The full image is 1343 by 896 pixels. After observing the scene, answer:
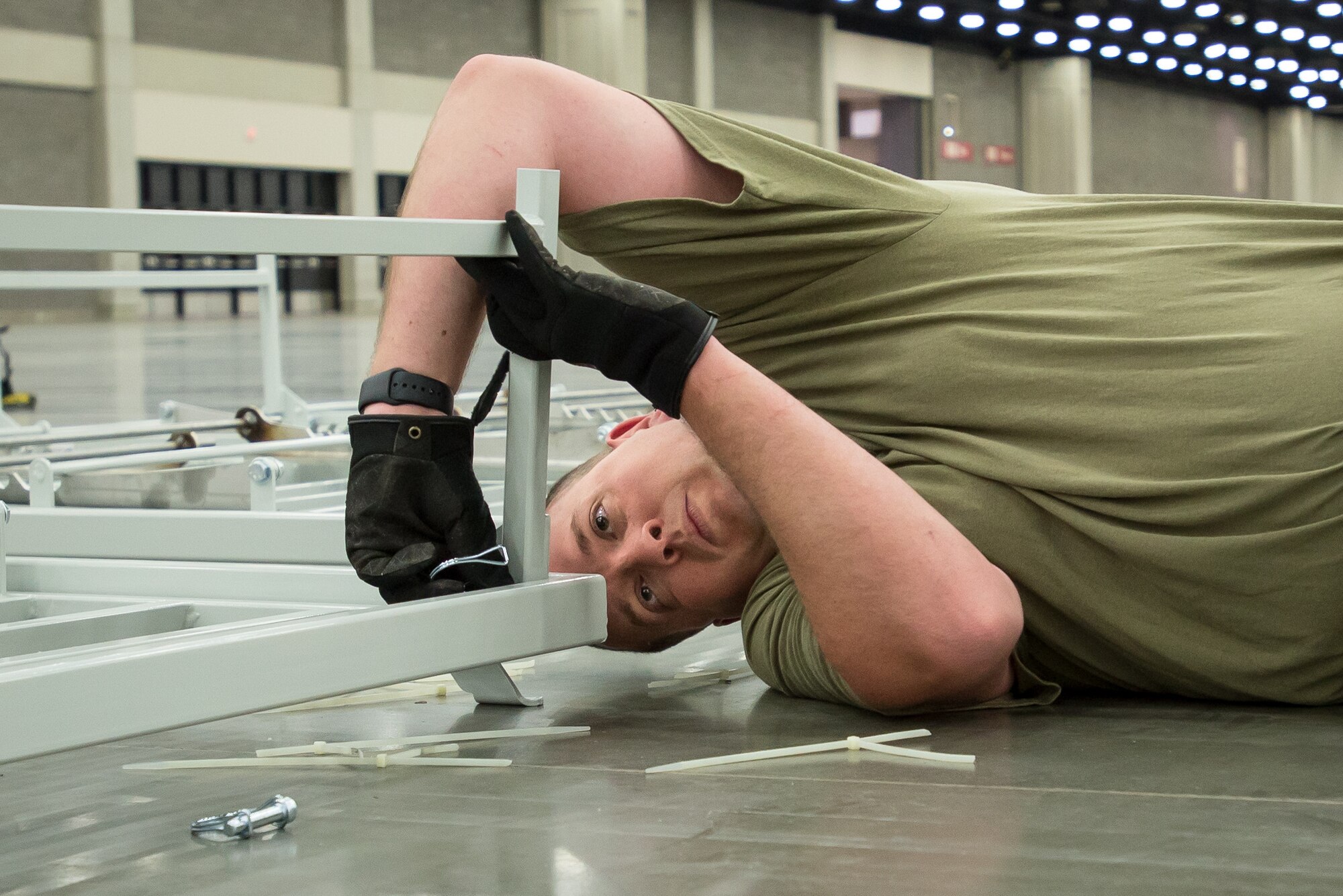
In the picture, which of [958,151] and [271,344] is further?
[958,151]

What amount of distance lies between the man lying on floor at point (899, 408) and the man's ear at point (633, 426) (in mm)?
64

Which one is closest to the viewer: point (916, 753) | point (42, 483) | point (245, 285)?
point (916, 753)

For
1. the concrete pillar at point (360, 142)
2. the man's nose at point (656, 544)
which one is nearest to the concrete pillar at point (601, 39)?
the concrete pillar at point (360, 142)

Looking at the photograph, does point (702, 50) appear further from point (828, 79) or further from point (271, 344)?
point (271, 344)

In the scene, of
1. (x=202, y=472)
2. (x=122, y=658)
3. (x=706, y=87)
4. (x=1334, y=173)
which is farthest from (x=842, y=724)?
(x=1334, y=173)

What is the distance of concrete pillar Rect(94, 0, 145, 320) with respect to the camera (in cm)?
1335

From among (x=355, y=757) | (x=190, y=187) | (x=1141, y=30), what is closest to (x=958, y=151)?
(x=1141, y=30)

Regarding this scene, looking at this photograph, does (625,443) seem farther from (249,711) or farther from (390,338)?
(249,711)

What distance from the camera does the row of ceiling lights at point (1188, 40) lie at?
1919 centimetres

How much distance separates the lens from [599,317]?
1.25m

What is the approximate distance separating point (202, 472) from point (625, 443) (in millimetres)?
1694

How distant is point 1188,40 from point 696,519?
21.4 m

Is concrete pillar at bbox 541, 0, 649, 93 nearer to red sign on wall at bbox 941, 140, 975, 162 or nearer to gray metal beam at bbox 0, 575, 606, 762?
red sign on wall at bbox 941, 140, 975, 162

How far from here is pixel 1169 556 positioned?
4.49 feet
